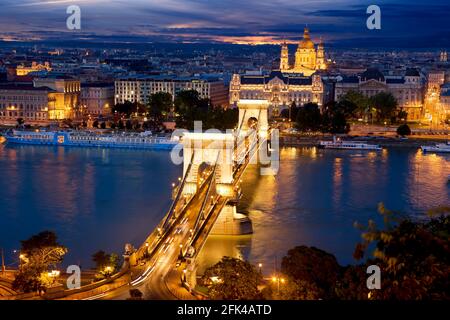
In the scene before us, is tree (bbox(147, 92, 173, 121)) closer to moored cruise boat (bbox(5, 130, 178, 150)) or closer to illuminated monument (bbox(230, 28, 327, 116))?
illuminated monument (bbox(230, 28, 327, 116))

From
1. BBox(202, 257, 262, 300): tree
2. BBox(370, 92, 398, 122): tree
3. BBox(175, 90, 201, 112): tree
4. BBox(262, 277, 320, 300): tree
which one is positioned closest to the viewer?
BBox(262, 277, 320, 300): tree

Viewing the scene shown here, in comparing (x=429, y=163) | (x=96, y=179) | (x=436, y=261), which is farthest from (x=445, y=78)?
(x=436, y=261)

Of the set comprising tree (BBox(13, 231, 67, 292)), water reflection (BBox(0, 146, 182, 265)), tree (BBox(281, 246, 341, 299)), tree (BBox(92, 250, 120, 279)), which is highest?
tree (BBox(281, 246, 341, 299))

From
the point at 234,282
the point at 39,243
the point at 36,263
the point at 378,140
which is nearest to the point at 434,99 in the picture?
the point at 378,140

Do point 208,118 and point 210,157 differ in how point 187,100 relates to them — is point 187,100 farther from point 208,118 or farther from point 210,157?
point 210,157

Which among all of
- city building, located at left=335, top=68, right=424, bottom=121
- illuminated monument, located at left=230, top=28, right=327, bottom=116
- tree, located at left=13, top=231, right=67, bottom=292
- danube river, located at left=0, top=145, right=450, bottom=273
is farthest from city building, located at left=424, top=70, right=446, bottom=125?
tree, located at left=13, top=231, right=67, bottom=292
